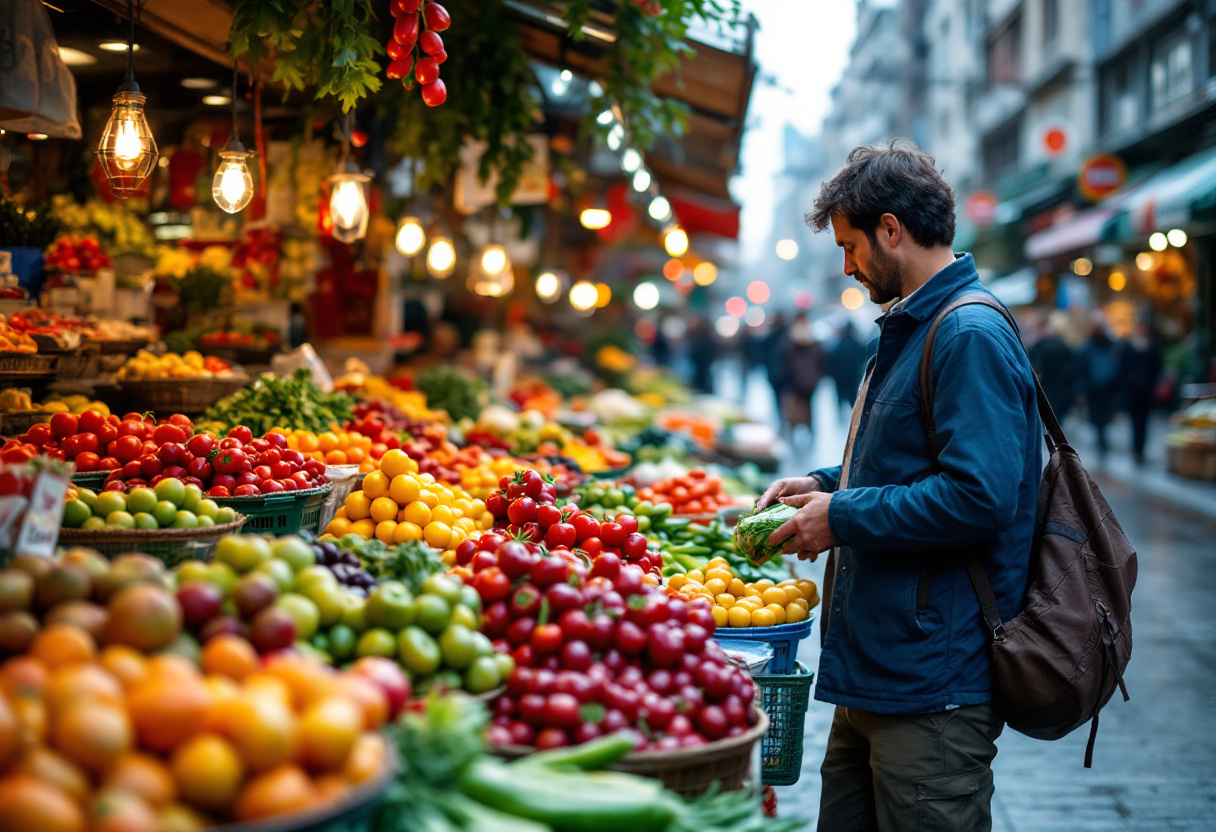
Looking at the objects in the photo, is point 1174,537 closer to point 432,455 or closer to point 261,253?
point 432,455

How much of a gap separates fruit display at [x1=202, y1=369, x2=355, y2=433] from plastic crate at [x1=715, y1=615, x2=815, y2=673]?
2.70 meters

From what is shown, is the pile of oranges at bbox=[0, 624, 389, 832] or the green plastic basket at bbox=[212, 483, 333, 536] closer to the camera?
the pile of oranges at bbox=[0, 624, 389, 832]

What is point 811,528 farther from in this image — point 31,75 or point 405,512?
point 31,75

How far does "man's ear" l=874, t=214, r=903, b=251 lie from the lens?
303cm

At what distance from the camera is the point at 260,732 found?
A: 1596mm

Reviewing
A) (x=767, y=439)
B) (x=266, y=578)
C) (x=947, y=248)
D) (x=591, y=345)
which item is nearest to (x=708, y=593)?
(x=947, y=248)

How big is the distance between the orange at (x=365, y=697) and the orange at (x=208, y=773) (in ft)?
0.70

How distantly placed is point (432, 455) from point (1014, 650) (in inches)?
142

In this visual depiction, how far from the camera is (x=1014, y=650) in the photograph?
2.90 m

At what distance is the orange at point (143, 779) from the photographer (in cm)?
153

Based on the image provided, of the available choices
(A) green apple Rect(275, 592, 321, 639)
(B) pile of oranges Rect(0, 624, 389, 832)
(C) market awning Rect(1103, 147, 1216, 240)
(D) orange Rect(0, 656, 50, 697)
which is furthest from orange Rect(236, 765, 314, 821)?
(C) market awning Rect(1103, 147, 1216, 240)

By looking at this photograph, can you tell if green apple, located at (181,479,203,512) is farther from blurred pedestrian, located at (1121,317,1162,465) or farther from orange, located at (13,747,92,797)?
blurred pedestrian, located at (1121,317,1162,465)

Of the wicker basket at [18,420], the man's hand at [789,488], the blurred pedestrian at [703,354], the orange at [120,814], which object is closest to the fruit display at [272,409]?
the wicker basket at [18,420]

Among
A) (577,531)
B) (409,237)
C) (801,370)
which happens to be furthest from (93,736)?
(801,370)
